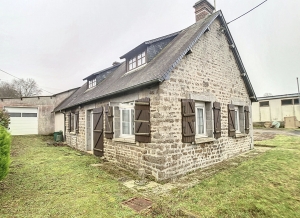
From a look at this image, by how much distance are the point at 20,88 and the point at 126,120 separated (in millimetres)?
34779

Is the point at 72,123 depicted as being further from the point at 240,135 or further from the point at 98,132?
the point at 240,135

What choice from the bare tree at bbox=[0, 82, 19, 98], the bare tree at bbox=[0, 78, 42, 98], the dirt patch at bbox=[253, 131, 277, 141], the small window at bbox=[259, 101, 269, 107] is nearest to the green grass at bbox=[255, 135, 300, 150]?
the dirt patch at bbox=[253, 131, 277, 141]

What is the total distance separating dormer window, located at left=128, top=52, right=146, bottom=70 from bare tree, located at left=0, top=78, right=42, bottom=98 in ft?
97.7

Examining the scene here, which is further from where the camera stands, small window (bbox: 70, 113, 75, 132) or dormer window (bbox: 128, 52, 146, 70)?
small window (bbox: 70, 113, 75, 132)

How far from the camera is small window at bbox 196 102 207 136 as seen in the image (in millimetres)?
6602

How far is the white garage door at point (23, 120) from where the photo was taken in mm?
16438

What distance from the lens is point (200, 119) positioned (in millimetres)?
6734

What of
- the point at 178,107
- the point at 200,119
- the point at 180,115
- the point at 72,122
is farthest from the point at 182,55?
Result: the point at 72,122

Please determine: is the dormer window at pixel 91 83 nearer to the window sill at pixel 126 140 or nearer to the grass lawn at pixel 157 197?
the window sill at pixel 126 140

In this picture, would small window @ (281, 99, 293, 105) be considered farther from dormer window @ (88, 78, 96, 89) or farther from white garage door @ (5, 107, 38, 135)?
white garage door @ (5, 107, 38, 135)

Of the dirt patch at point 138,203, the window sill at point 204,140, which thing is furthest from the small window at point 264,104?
the dirt patch at point 138,203

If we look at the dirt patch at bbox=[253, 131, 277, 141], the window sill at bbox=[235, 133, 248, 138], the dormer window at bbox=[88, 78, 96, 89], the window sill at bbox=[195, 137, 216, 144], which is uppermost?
the dormer window at bbox=[88, 78, 96, 89]

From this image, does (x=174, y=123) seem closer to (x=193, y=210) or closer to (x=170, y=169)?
(x=170, y=169)

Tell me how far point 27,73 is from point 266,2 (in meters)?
39.7
